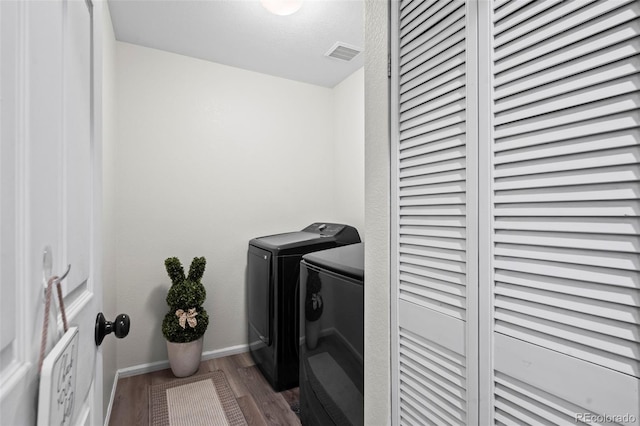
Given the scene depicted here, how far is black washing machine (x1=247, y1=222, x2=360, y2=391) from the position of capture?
7.80 feet

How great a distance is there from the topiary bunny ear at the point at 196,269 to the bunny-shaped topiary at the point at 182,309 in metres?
0.03

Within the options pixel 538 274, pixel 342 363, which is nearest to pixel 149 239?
pixel 342 363

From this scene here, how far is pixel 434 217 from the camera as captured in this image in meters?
0.94

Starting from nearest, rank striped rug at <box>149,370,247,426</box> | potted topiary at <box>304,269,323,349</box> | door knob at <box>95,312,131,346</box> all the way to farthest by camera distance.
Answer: door knob at <box>95,312,131,346</box> → potted topiary at <box>304,269,323,349</box> → striped rug at <box>149,370,247,426</box>

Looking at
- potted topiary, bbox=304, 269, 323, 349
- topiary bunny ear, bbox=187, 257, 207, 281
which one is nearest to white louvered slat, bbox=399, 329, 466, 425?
potted topiary, bbox=304, 269, 323, 349

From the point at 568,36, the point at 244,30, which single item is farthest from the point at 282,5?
the point at 568,36

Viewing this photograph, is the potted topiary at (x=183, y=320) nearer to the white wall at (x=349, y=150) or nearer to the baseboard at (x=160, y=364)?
the baseboard at (x=160, y=364)

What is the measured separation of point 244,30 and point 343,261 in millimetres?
1774

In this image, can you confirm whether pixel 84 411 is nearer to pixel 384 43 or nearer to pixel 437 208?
pixel 437 208

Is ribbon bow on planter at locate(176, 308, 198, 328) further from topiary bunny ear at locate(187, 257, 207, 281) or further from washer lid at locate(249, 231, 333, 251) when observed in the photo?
washer lid at locate(249, 231, 333, 251)

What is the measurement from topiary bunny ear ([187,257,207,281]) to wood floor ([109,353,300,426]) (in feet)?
2.41

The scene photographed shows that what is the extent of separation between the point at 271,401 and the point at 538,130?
2200 mm

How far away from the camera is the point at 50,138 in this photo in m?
0.50

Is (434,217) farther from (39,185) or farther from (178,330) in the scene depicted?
(178,330)
